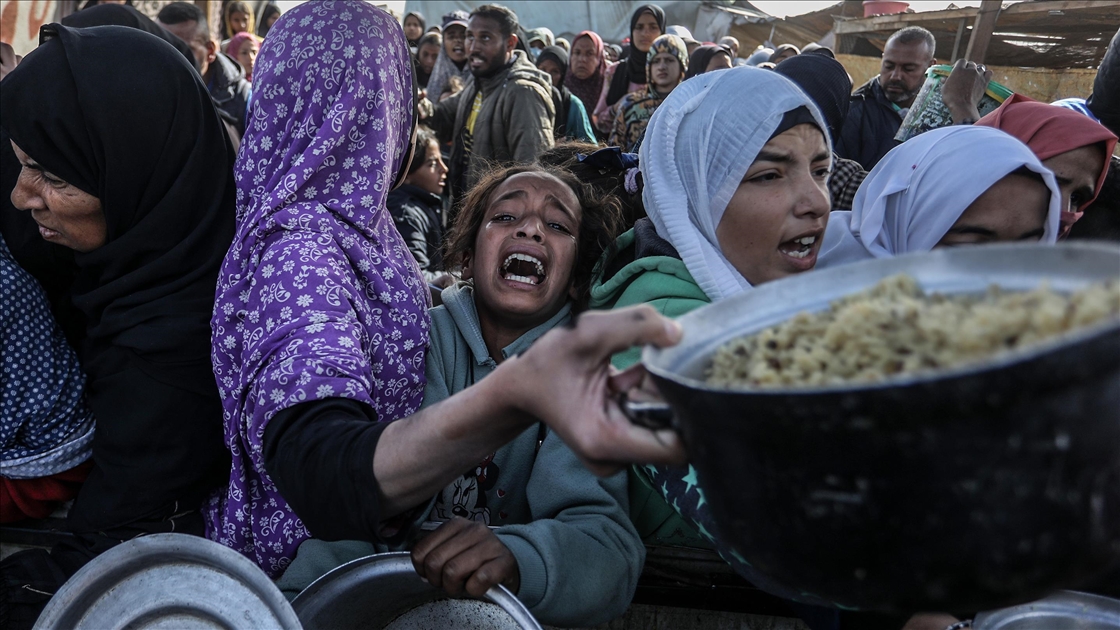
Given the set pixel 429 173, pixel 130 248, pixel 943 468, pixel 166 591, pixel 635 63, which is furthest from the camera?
pixel 635 63

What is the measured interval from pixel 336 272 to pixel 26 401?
0.95 m

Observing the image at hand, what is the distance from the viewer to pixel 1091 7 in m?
5.35

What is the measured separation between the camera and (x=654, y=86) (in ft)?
19.6

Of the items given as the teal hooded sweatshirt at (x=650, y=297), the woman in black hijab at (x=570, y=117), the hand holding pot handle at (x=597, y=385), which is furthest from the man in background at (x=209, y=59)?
the hand holding pot handle at (x=597, y=385)

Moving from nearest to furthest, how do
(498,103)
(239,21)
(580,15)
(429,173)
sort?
(429,173)
(498,103)
(239,21)
(580,15)

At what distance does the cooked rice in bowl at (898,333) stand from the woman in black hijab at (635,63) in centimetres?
688

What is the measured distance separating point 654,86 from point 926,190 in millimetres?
4103

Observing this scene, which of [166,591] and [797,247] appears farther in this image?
[797,247]

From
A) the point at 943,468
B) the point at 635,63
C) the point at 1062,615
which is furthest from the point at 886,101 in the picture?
the point at 943,468

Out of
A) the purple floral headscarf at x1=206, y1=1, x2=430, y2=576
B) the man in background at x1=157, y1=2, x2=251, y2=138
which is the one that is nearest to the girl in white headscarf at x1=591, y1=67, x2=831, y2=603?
the purple floral headscarf at x1=206, y1=1, x2=430, y2=576

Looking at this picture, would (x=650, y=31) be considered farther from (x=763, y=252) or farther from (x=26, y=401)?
(x=26, y=401)

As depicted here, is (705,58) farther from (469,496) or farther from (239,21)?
(469,496)

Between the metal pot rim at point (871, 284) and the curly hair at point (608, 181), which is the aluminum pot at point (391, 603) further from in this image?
the curly hair at point (608, 181)

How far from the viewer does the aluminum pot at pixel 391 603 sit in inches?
58.6
